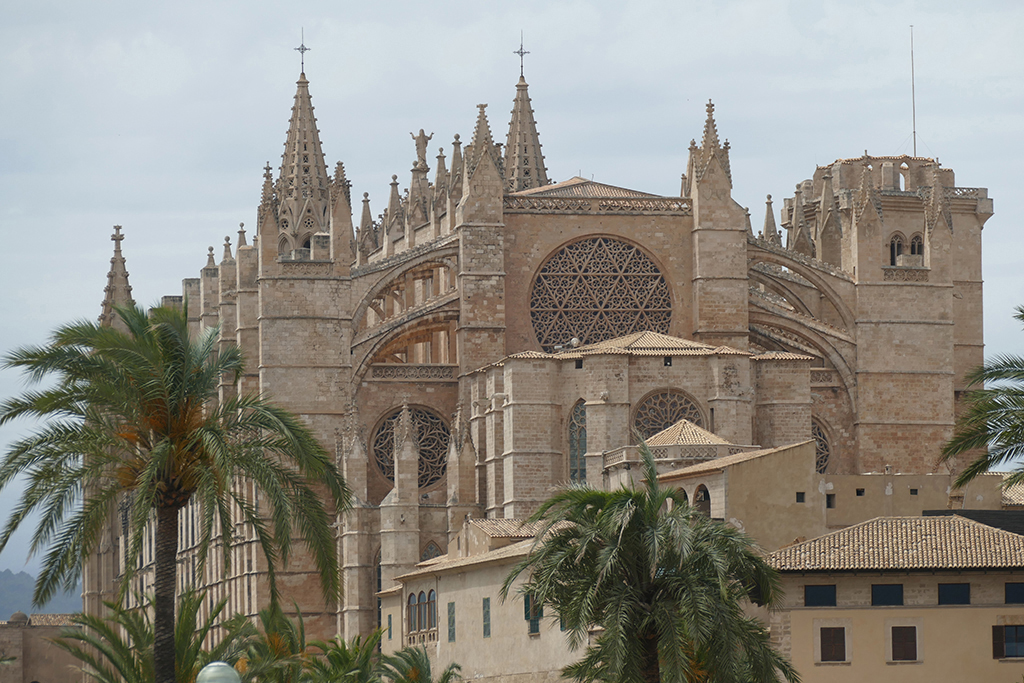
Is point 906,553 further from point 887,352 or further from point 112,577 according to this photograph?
point 112,577

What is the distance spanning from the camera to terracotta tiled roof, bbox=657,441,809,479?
1779 inches

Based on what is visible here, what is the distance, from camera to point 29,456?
29859 millimetres

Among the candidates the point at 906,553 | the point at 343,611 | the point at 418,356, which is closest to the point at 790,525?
the point at 906,553

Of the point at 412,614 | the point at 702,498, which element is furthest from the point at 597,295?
the point at 702,498

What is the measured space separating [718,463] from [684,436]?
4.56 m

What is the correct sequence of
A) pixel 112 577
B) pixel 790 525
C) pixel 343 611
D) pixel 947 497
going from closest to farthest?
1. pixel 790 525
2. pixel 947 497
3. pixel 343 611
4. pixel 112 577

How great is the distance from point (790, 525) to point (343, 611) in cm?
1699

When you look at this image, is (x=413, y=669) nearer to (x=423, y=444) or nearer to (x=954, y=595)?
(x=954, y=595)

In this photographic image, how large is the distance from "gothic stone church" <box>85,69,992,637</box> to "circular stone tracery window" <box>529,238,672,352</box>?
5 cm

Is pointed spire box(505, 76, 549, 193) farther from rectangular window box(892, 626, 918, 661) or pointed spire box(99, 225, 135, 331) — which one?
rectangular window box(892, 626, 918, 661)

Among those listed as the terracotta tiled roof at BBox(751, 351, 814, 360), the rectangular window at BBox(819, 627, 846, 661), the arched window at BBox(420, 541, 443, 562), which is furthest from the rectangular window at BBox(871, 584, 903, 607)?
the arched window at BBox(420, 541, 443, 562)

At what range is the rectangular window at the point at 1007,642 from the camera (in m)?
41.0

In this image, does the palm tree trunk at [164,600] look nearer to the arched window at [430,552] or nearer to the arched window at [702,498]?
the arched window at [702,498]

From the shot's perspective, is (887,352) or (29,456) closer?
(29,456)
